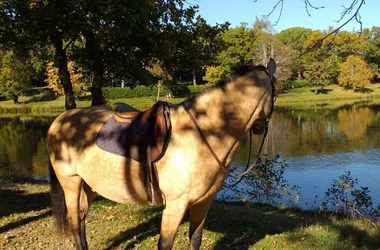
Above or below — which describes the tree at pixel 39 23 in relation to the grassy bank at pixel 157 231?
above

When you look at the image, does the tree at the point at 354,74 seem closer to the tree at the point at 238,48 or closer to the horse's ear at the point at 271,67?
the tree at the point at 238,48

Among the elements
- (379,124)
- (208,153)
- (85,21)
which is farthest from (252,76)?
(379,124)

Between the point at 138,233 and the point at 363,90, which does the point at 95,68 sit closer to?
the point at 138,233

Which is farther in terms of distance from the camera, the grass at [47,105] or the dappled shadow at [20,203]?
the grass at [47,105]

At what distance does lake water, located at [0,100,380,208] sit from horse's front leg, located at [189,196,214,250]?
23.6 ft

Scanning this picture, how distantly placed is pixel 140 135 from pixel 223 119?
2.74 feet

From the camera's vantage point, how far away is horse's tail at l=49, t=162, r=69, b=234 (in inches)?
184

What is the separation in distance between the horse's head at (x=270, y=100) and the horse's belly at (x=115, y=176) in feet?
4.00

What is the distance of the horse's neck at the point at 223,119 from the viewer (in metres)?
3.34

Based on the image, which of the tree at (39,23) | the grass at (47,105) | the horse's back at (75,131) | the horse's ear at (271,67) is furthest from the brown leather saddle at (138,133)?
the grass at (47,105)

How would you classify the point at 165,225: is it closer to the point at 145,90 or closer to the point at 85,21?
the point at 85,21

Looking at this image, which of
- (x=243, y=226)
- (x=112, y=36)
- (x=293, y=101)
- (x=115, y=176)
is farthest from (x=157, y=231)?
(x=293, y=101)

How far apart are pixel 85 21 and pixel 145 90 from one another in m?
43.5

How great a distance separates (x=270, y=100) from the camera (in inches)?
130
